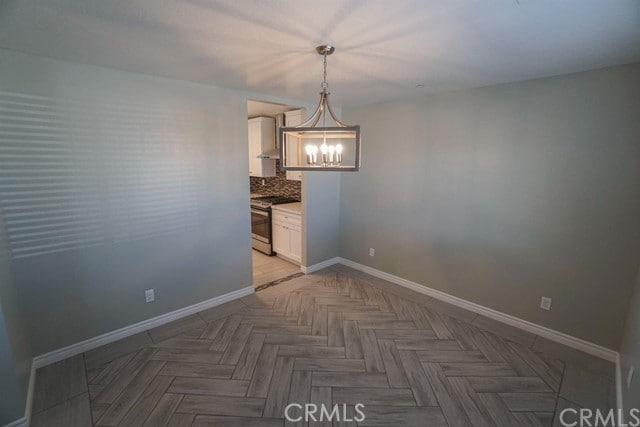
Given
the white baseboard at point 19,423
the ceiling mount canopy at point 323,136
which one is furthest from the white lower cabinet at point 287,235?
the white baseboard at point 19,423

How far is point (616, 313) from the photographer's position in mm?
2389

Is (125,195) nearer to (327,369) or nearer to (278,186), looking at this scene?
(327,369)

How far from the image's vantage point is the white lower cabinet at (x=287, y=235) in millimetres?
4395

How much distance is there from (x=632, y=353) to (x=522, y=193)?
4.66ft

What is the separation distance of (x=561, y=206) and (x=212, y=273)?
355cm

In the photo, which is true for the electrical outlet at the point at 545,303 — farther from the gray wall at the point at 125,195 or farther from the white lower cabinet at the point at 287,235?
the gray wall at the point at 125,195

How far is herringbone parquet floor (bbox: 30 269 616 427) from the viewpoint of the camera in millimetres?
1932

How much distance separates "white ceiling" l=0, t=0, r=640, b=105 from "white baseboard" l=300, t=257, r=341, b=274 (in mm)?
2676

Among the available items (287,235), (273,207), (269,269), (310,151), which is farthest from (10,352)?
(273,207)

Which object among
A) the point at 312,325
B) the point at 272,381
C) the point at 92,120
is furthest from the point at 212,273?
the point at 92,120

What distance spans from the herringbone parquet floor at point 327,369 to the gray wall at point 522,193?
52 centimetres

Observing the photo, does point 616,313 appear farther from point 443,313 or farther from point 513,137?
point 513,137

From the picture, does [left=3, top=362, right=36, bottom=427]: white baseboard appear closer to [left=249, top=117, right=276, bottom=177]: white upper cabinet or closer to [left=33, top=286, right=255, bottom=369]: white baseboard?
[left=33, top=286, right=255, bottom=369]: white baseboard

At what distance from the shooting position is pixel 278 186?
221 inches
